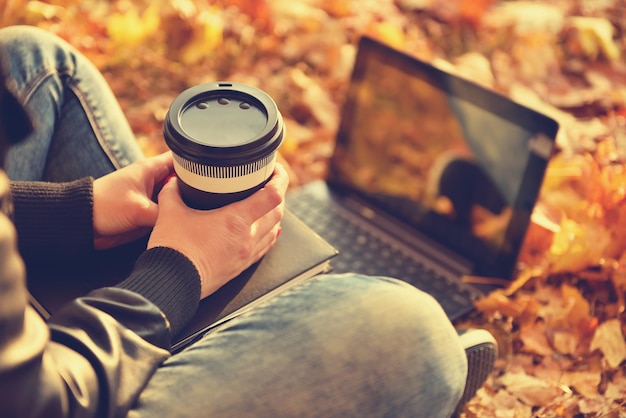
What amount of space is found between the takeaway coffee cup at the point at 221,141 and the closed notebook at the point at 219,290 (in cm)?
15

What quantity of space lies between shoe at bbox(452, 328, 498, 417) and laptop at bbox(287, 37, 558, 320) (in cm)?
28

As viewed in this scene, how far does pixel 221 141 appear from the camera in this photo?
922 millimetres

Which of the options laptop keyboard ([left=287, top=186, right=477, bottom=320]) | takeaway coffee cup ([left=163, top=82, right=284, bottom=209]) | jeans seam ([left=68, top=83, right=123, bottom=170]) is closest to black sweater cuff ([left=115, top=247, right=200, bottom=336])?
takeaway coffee cup ([left=163, top=82, right=284, bottom=209])

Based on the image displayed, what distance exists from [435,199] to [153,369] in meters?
1.02

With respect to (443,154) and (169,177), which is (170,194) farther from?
(443,154)

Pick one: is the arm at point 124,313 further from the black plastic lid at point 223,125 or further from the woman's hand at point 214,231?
the black plastic lid at point 223,125

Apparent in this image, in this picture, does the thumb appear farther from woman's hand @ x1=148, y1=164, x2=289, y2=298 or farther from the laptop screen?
the laptop screen

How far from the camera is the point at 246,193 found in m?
1.01

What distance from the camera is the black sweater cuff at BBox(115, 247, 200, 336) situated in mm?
922

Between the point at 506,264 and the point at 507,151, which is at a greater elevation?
the point at 507,151

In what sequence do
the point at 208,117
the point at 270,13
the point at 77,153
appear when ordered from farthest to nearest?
the point at 270,13 → the point at 77,153 → the point at 208,117

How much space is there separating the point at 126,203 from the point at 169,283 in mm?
201

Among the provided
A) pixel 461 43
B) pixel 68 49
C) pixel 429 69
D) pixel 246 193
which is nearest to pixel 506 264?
A: pixel 429 69

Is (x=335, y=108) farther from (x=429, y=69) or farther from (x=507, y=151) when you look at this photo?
(x=507, y=151)
